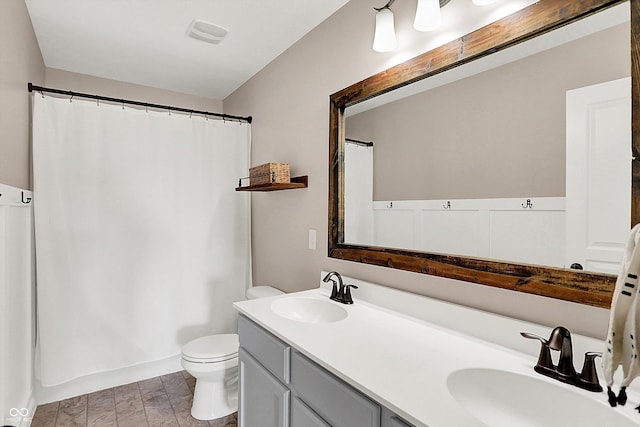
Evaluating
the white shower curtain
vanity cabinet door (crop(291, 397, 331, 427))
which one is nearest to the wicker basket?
the white shower curtain

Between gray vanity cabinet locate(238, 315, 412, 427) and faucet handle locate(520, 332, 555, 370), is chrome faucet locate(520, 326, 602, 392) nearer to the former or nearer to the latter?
faucet handle locate(520, 332, 555, 370)

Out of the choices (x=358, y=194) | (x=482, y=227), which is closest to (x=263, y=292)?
(x=358, y=194)

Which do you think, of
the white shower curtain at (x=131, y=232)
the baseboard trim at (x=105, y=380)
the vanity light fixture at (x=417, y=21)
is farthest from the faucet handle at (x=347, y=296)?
the baseboard trim at (x=105, y=380)

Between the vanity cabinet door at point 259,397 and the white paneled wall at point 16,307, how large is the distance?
0.95m

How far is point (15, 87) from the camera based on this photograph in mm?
1742

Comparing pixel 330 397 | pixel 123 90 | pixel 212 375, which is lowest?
pixel 212 375

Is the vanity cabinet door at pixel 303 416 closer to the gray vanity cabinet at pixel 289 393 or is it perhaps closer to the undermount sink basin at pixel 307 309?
the gray vanity cabinet at pixel 289 393

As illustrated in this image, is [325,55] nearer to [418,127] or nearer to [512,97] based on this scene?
[418,127]

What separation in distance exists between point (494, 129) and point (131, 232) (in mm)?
2389

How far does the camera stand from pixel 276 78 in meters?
2.51

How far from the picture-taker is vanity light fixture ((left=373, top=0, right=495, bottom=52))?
129 centimetres

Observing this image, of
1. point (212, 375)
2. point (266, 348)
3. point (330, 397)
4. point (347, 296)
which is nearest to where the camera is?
point (330, 397)

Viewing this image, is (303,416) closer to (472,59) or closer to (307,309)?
(307,309)

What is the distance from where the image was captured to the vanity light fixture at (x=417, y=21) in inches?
50.9
